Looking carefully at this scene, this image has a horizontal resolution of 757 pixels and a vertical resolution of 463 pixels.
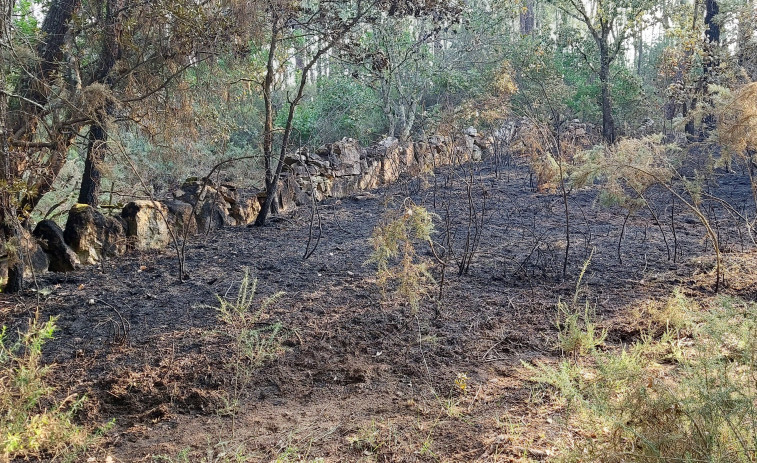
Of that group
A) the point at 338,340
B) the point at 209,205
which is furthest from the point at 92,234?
the point at 338,340

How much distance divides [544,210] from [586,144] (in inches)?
215

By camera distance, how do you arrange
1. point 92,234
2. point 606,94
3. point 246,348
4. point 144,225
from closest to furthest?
point 246,348, point 92,234, point 144,225, point 606,94

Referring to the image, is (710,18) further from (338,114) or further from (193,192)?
(193,192)

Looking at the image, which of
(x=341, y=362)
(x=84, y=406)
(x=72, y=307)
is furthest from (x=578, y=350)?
(x=72, y=307)

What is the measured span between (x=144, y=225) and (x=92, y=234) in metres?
0.51

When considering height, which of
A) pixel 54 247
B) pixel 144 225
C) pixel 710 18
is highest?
pixel 710 18

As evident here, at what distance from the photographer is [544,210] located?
24.5ft

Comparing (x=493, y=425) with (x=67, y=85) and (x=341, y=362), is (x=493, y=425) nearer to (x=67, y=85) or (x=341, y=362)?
(x=341, y=362)

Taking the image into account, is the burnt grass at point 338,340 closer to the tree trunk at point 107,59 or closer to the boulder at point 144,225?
the boulder at point 144,225

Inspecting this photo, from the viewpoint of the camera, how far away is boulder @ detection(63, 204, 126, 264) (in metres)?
5.03

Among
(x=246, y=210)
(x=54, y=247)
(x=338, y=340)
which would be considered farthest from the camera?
(x=246, y=210)

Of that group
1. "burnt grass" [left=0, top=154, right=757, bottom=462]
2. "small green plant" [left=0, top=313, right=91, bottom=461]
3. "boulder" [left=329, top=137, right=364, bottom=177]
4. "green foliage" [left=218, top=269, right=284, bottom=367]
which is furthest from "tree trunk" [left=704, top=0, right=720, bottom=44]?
"small green plant" [left=0, top=313, right=91, bottom=461]

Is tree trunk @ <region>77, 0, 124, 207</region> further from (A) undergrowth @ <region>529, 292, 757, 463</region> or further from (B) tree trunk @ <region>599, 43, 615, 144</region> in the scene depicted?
(B) tree trunk @ <region>599, 43, 615, 144</region>

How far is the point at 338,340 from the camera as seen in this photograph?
11.7ft
